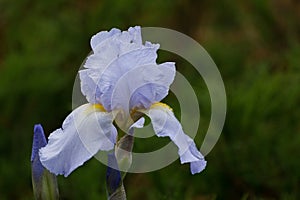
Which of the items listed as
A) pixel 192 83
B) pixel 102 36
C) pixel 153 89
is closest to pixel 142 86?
pixel 153 89

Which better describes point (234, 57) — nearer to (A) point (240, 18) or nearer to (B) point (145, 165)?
(A) point (240, 18)

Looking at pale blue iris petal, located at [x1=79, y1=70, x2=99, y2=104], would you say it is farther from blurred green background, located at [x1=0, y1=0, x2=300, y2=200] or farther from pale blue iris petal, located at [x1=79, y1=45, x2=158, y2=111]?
blurred green background, located at [x1=0, y1=0, x2=300, y2=200]

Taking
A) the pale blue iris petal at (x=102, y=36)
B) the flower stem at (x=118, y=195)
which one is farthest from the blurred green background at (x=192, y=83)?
the pale blue iris petal at (x=102, y=36)

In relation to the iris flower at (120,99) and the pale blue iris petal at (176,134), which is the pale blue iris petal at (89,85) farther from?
the pale blue iris petal at (176,134)

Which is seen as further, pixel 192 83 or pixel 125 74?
pixel 192 83

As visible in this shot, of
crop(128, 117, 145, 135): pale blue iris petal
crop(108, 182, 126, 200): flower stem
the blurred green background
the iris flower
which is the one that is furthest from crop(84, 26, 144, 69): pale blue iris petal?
the blurred green background

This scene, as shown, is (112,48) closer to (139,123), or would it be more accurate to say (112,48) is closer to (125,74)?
(125,74)

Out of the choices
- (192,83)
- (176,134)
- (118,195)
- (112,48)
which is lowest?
(192,83)
